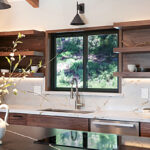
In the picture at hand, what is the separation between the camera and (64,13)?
4.59 metres

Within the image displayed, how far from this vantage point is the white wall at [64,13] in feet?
13.6

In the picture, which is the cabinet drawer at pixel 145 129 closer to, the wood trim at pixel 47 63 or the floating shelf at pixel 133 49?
the floating shelf at pixel 133 49

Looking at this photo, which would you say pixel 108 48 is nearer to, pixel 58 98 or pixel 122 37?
pixel 122 37

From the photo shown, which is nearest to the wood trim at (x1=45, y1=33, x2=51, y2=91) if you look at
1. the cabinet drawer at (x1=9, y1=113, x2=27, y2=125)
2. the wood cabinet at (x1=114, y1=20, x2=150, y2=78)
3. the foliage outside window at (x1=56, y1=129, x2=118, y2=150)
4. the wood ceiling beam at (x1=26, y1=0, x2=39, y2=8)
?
the wood ceiling beam at (x1=26, y1=0, x2=39, y2=8)

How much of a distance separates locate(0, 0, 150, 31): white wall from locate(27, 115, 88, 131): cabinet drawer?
1.46 meters

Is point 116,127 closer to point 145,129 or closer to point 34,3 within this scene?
point 145,129

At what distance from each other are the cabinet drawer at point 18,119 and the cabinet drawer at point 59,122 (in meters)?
0.08

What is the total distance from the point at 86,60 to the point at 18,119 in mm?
1354

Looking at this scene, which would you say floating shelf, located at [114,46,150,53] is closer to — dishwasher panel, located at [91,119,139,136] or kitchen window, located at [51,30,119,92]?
kitchen window, located at [51,30,119,92]

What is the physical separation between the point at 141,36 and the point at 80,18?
2.99 ft

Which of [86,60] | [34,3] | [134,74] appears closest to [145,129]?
[134,74]

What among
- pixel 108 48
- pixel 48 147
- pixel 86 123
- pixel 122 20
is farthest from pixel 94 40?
pixel 48 147

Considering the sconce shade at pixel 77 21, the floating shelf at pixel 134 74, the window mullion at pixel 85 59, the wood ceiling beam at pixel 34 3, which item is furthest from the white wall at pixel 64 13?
the floating shelf at pixel 134 74

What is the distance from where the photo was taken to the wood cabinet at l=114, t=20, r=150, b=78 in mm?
3842
